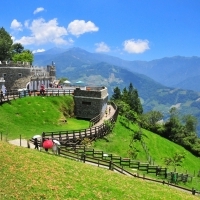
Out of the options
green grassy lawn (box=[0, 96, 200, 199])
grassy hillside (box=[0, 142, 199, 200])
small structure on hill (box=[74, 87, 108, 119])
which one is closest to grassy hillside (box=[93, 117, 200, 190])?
small structure on hill (box=[74, 87, 108, 119])

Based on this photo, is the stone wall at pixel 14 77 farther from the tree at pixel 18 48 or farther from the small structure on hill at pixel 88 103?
the tree at pixel 18 48

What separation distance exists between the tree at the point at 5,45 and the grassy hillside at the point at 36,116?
143 feet

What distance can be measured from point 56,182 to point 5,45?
80780 mm

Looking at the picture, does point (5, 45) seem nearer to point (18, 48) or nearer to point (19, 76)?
point (18, 48)

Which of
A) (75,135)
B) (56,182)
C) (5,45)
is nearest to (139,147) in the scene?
(75,135)

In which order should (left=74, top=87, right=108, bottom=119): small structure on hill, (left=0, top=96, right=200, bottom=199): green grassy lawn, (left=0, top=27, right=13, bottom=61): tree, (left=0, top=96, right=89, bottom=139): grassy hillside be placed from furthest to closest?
(left=0, top=27, right=13, bottom=61): tree
(left=74, top=87, right=108, bottom=119): small structure on hill
(left=0, top=96, right=89, bottom=139): grassy hillside
(left=0, top=96, right=200, bottom=199): green grassy lawn

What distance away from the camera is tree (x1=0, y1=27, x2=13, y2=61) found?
316 feet

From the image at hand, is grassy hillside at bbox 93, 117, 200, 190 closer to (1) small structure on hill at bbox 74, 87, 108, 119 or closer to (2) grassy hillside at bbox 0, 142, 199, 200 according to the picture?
(1) small structure on hill at bbox 74, 87, 108, 119

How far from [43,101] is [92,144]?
584 inches

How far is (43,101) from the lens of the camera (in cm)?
5791

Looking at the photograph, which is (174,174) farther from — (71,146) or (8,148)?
(8,148)

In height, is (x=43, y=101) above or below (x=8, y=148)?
above

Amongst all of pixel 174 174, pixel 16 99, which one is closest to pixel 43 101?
pixel 16 99

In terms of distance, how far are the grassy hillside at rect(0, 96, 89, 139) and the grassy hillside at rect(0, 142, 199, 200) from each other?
1470 centimetres
